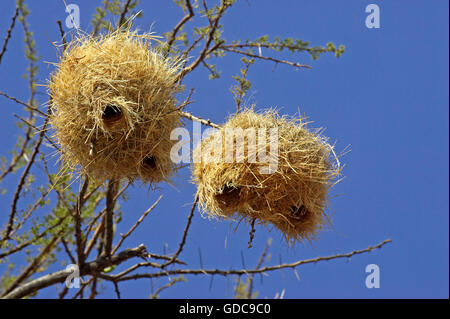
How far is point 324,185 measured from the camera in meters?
2.67

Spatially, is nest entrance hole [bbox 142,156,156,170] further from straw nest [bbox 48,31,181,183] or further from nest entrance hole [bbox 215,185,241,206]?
nest entrance hole [bbox 215,185,241,206]

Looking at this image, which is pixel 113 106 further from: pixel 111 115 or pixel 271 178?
pixel 271 178

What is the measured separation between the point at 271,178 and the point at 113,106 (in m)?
0.70

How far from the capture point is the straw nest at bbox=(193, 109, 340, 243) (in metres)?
2.50

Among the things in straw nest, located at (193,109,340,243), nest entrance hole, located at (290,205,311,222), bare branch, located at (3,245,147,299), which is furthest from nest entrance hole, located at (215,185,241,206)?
bare branch, located at (3,245,147,299)

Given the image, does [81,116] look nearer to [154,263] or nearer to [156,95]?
[156,95]

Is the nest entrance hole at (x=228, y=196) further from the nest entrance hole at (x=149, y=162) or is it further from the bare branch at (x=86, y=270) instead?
the bare branch at (x=86, y=270)

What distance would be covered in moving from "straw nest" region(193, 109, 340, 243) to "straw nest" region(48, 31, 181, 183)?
0.22 metres

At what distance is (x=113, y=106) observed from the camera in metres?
2.39

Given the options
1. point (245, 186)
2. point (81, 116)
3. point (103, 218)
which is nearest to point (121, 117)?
point (81, 116)

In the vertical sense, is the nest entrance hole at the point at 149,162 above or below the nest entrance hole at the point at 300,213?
above

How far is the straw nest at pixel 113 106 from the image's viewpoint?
240 cm

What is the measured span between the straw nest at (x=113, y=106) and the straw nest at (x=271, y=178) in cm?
22

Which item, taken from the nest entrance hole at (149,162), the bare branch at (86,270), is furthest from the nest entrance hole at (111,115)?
the bare branch at (86,270)
